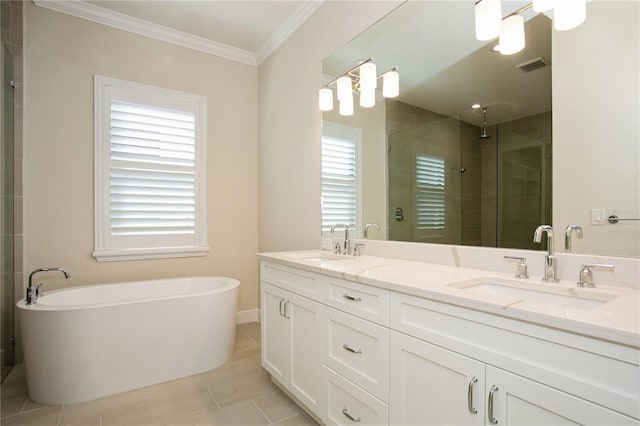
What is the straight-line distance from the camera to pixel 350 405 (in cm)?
145

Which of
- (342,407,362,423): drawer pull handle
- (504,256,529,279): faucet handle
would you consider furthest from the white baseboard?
(504,256,529,279): faucet handle

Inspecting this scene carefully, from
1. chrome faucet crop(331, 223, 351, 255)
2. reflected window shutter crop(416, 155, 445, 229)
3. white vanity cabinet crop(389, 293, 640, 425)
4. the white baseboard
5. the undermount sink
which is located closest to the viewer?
white vanity cabinet crop(389, 293, 640, 425)

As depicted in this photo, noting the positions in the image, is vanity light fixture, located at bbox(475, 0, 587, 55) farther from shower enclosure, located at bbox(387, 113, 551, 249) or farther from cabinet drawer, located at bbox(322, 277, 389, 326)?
cabinet drawer, located at bbox(322, 277, 389, 326)

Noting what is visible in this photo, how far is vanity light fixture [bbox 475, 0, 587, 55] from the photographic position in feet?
3.94

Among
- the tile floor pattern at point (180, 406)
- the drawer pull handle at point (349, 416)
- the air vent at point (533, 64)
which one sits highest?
the air vent at point (533, 64)

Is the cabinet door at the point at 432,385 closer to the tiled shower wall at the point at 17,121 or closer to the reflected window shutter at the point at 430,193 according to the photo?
the reflected window shutter at the point at 430,193

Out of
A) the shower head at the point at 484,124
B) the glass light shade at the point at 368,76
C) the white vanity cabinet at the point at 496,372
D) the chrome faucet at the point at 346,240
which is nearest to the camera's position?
the white vanity cabinet at the point at 496,372

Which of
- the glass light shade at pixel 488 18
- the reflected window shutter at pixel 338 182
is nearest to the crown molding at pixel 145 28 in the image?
the reflected window shutter at pixel 338 182

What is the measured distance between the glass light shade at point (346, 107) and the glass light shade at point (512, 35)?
3.61 feet

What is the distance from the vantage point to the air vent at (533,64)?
1.30 m

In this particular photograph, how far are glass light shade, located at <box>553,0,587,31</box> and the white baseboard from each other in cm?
334

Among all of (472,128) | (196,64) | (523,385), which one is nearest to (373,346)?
(523,385)

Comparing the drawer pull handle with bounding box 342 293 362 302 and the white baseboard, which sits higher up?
the drawer pull handle with bounding box 342 293 362 302

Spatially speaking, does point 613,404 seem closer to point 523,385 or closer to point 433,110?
point 523,385
